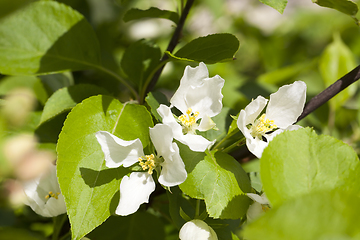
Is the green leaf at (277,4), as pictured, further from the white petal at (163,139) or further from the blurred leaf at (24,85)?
the blurred leaf at (24,85)

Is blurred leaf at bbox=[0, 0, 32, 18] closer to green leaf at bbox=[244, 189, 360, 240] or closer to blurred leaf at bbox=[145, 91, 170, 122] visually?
green leaf at bbox=[244, 189, 360, 240]

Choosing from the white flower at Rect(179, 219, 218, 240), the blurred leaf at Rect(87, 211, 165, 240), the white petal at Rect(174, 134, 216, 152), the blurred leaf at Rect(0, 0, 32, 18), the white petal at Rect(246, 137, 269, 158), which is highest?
the blurred leaf at Rect(0, 0, 32, 18)

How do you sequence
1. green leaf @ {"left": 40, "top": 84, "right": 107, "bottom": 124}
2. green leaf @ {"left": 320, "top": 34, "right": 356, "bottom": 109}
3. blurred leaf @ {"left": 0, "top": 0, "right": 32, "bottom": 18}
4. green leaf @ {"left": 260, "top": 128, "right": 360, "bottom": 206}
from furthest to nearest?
green leaf @ {"left": 320, "top": 34, "right": 356, "bottom": 109} < green leaf @ {"left": 40, "top": 84, "right": 107, "bottom": 124} < green leaf @ {"left": 260, "top": 128, "right": 360, "bottom": 206} < blurred leaf @ {"left": 0, "top": 0, "right": 32, "bottom": 18}

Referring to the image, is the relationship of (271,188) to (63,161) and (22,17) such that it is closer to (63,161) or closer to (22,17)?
(63,161)

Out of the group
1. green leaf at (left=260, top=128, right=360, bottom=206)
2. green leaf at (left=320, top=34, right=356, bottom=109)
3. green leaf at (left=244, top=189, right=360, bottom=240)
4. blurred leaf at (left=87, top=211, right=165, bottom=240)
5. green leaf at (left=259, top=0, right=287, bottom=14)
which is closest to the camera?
green leaf at (left=244, top=189, right=360, bottom=240)

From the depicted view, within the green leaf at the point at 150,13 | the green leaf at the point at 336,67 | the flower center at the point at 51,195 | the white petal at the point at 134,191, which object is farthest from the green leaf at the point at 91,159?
the green leaf at the point at 336,67

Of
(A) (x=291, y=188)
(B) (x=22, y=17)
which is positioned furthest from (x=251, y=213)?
(B) (x=22, y=17)

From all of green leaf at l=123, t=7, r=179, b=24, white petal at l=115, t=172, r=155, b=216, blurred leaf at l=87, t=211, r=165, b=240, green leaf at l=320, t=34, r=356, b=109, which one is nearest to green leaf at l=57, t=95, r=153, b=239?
white petal at l=115, t=172, r=155, b=216

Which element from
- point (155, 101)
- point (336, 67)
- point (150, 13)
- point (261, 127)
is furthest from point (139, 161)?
point (336, 67)
